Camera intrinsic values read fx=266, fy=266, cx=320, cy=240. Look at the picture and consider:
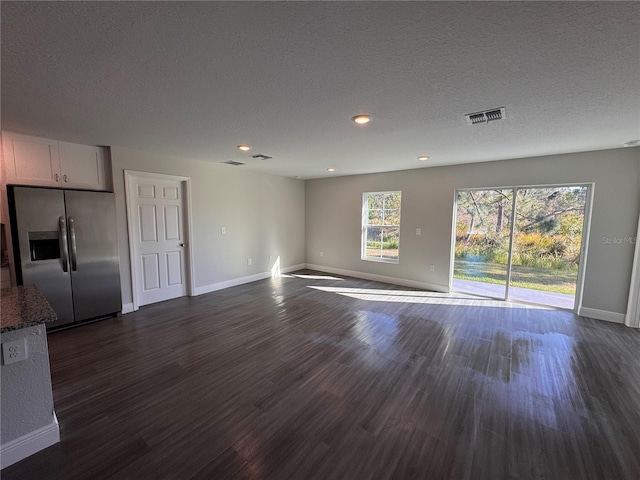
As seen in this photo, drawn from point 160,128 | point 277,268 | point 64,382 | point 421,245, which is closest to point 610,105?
point 421,245

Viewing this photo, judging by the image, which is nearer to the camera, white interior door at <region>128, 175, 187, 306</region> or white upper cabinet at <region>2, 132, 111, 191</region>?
white upper cabinet at <region>2, 132, 111, 191</region>

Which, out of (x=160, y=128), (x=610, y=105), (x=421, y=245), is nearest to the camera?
(x=610, y=105)

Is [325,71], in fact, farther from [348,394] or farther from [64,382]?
[64,382]

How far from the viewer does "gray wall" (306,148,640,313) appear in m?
3.66

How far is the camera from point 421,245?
5.43m

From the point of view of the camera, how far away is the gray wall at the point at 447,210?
12.0 feet

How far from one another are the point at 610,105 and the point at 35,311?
4.52 metres

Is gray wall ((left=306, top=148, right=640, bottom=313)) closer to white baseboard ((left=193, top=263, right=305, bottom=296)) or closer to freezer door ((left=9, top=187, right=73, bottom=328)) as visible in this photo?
white baseboard ((left=193, top=263, right=305, bottom=296))

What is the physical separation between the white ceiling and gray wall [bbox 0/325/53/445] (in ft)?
5.61

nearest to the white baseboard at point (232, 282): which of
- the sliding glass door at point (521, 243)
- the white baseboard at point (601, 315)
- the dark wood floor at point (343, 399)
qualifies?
the dark wood floor at point (343, 399)

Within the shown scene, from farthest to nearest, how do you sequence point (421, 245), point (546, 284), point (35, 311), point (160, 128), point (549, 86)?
point (421, 245) < point (546, 284) < point (160, 128) < point (549, 86) < point (35, 311)

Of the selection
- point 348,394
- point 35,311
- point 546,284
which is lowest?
point 348,394

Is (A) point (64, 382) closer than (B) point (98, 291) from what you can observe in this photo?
Yes

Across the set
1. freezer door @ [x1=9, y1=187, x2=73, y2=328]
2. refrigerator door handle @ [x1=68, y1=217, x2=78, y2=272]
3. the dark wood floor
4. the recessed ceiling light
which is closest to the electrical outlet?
the dark wood floor
